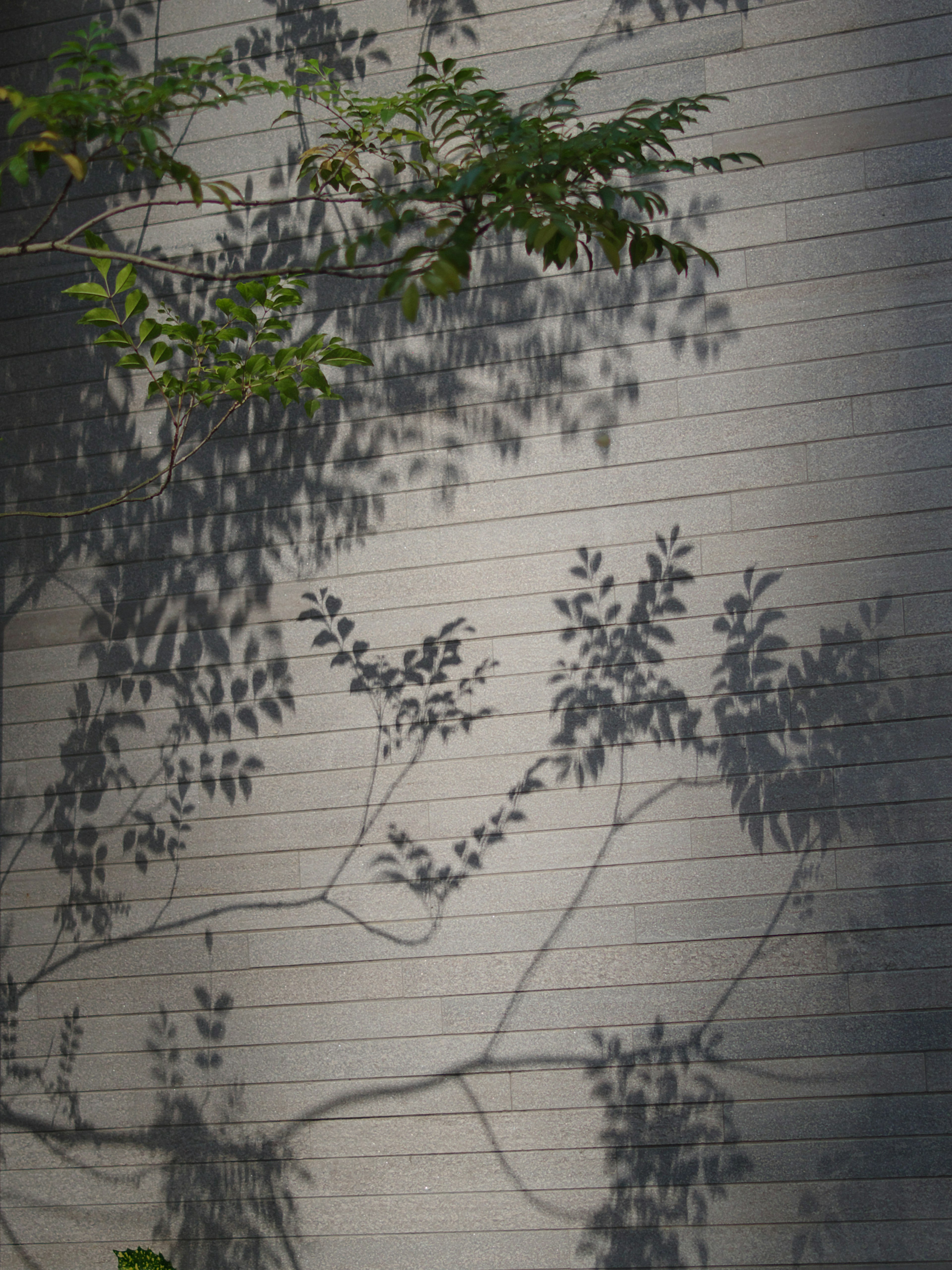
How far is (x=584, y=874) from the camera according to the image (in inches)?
111

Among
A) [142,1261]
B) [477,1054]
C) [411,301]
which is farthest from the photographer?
[477,1054]

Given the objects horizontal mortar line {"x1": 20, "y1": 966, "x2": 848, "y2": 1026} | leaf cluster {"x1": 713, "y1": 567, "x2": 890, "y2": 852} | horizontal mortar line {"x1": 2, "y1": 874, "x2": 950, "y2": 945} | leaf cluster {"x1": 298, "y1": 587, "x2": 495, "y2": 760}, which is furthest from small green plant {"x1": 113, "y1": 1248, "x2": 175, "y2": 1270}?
leaf cluster {"x1": 713, "y1": 567, "x2": 890, "y2": 852}

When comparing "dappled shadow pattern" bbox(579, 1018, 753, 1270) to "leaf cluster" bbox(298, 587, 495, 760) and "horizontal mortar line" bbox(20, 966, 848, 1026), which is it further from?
"leaf cluster" bbox(298, 587, 495, 760)

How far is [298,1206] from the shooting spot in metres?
2.89

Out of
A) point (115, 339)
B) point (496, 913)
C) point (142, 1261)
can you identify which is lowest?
point (142, 1261)

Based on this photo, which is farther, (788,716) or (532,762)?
(532,762)

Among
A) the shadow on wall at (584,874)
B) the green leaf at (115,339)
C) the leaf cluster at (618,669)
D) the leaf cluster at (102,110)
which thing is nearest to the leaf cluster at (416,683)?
the shadow on wall at (584,874)

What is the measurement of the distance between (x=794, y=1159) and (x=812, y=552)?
152 centimetres

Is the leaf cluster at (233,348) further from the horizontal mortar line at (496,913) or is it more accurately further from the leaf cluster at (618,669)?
the horizontal mortar line at (496,913)

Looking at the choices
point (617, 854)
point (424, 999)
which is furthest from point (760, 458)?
point (424, 999)

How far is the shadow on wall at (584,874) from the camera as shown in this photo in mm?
2713

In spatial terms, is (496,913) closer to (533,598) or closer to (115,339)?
(533,598)

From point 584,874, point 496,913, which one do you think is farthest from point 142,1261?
point 584,874

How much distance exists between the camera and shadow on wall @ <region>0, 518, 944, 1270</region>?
271 centimetres
